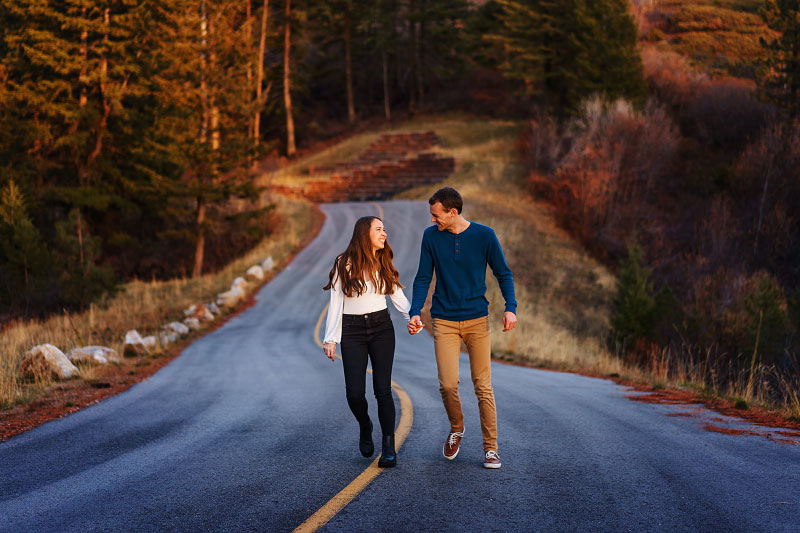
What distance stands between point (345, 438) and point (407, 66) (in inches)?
2740

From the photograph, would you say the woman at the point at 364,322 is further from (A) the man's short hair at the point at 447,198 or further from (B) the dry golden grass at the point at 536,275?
(B) the dry golden grass at the point at 536,275

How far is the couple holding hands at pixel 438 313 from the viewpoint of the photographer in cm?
558

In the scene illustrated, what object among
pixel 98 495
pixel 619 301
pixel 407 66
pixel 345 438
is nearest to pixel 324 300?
pixel 619 301

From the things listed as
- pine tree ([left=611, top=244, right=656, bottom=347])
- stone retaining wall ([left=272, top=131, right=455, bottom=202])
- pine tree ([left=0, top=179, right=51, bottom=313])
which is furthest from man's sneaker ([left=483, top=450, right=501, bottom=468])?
stone retaining wall ([left=272, top=131, right=455, bottom=202])

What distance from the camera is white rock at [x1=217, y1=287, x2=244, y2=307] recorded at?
24092mm

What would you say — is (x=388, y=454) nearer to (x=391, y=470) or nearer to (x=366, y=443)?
(x=391, y=470)

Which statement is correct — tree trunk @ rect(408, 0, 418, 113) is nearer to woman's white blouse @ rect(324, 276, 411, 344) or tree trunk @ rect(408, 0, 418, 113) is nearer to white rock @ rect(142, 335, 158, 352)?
white rock @ rect(142, 335, 158, 352)

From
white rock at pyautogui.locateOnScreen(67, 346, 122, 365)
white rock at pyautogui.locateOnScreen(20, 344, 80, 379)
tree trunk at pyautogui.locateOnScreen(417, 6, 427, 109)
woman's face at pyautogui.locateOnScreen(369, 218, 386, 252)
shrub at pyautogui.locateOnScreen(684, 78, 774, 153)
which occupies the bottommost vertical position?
white rock at pyautogui.locateOnScreen(67, 346, 122, 365)

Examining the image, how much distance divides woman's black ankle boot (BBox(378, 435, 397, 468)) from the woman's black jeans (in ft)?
0.22

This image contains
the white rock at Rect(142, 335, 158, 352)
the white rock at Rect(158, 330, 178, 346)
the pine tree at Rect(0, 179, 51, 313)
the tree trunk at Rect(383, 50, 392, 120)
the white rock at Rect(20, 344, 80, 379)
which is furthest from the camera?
the tree trunk at Rect(383, 50, 392, 120)

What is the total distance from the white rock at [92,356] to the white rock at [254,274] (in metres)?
14.5

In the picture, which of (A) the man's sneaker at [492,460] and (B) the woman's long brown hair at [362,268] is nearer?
(A) the man's sneaker at [492,460]

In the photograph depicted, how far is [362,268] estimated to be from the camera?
5.62 metres

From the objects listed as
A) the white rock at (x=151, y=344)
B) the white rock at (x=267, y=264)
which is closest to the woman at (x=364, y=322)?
the white rock at (x=151, y=344)
